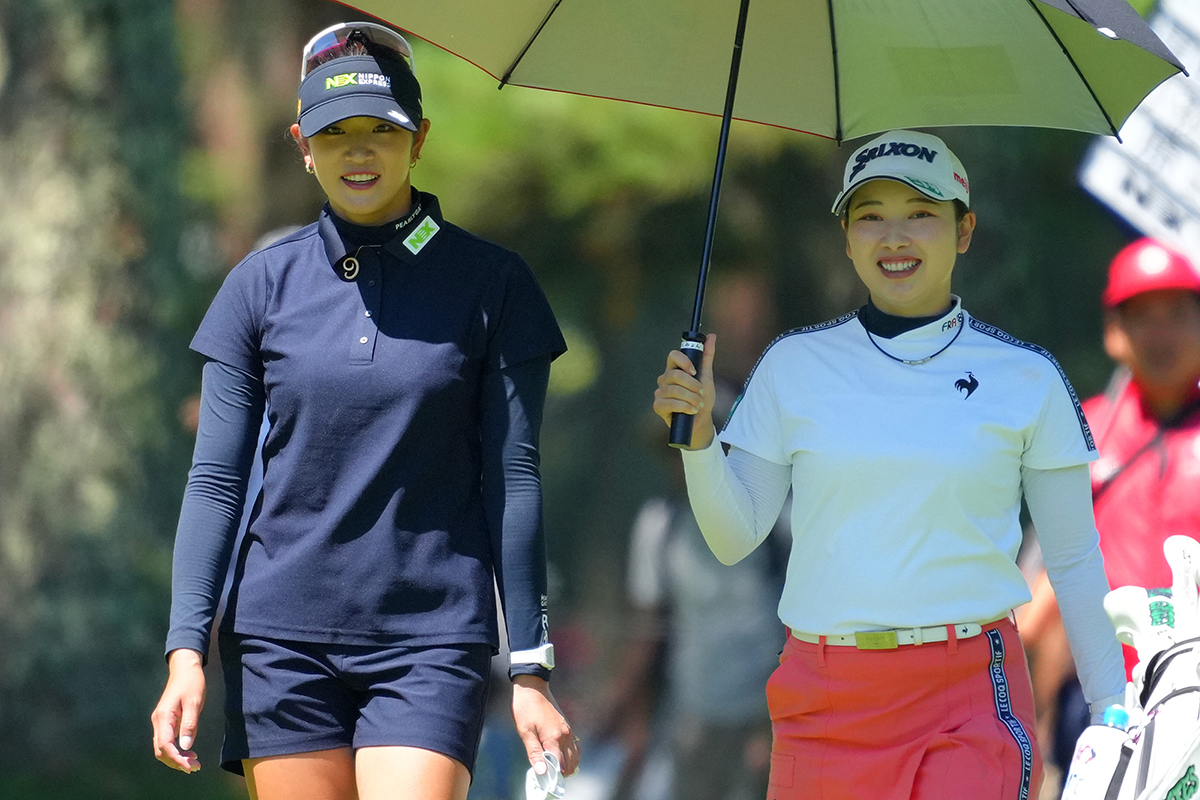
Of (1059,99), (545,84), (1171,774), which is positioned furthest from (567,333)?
(1171,774)

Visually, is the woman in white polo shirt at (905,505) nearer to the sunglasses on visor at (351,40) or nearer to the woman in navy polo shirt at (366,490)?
the woman in navy polo shirt at (366,490)

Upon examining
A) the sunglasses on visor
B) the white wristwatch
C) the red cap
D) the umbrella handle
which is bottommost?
the white wristwatch

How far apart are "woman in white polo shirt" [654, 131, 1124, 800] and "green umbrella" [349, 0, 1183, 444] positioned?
32 cm

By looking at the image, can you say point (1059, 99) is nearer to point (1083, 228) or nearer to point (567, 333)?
point (1083, 228)

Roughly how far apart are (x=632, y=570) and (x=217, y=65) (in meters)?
2.42

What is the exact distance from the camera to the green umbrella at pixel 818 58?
335cm

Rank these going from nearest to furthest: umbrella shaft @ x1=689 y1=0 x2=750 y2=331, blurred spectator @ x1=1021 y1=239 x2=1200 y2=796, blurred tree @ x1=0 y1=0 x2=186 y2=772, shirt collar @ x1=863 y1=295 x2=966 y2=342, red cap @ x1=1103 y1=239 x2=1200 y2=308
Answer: shirt collar @ x1=863 y1=295 x2=966 y2=342 → umbrella shaft @ x1=689 y1=0 x2=750 y2=331 → blurred spectator @ x1=1021 y1=239 x2=1200 y2=796 → red cap @ x1=1103 y1=239 x2=1200 y2=308 → blurred tree @ x1=0 y1=0 x2=186 y2=772

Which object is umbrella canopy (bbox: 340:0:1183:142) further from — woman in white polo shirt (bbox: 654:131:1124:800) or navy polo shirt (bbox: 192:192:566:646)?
navy polo shirt (bbox: 192:192:566:646)

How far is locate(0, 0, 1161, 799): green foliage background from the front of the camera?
5699mm

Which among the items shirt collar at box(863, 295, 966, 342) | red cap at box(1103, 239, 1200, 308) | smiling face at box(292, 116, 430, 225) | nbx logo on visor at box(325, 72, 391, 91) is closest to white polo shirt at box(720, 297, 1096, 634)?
shirt collar at box(863, 295, 966, 342)

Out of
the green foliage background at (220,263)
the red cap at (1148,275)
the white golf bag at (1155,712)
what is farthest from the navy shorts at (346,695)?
the green foliage background at (220,263)

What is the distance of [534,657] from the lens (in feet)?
9.52

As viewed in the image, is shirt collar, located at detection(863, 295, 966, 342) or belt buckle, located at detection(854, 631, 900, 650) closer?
belt buckle, located at detection(854, 631, 900, 650)

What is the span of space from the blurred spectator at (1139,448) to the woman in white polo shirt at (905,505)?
1372 millimetres
